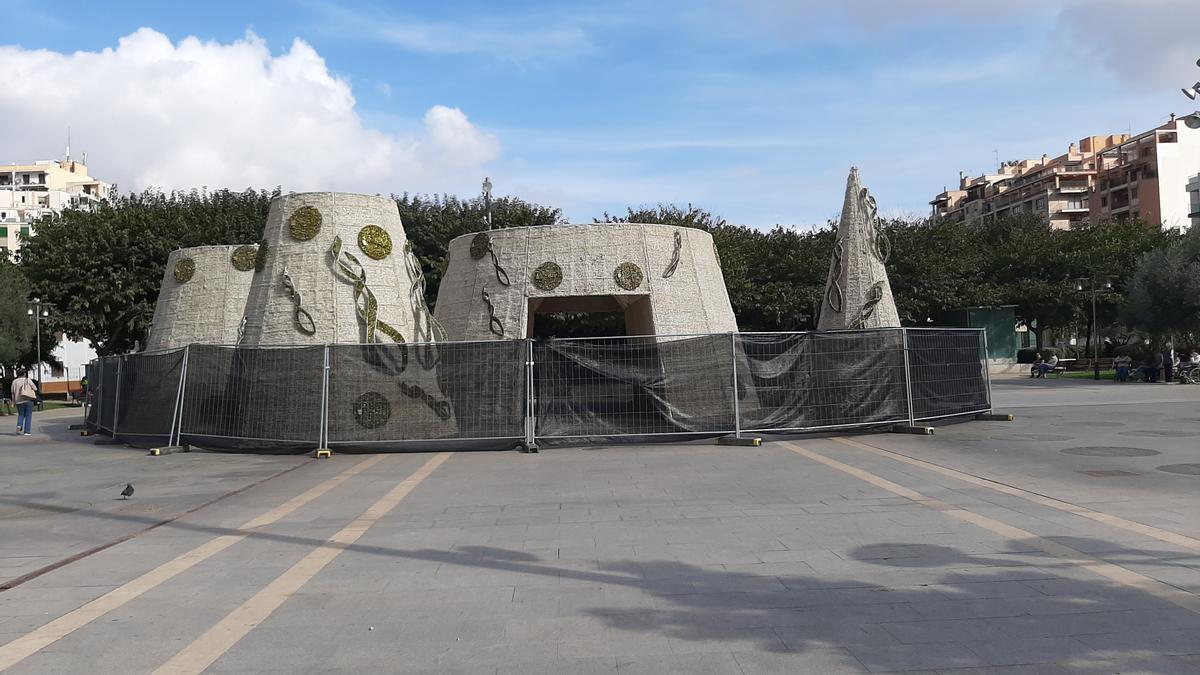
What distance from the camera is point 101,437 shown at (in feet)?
55.5

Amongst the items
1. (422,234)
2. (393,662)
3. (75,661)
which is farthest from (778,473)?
(422,234)

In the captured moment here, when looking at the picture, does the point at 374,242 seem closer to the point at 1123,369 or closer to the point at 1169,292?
the point at 1123,369

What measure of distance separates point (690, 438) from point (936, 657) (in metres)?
9.24

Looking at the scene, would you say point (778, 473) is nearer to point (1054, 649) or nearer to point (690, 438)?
point (690, 438)

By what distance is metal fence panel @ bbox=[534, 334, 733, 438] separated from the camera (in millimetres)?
13023

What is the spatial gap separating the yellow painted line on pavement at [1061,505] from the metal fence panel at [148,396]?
1085 cm

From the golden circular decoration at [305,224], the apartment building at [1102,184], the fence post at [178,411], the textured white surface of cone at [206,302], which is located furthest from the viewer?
the apartment building at [1102,184]

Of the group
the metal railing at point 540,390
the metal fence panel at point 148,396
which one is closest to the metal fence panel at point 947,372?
the metal railing at point 540,390

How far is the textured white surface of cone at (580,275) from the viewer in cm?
1942

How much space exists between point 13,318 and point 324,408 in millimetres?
24137

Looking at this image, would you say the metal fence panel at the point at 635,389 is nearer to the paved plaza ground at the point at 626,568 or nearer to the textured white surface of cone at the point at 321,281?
the paved plaza ground at the point at 626,568

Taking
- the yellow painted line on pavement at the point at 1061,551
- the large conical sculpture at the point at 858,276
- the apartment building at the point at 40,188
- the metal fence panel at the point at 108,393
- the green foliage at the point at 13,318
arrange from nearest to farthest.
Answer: the yellow painted line on pavement at the point at 1061,551 → the metal fence panel at the point at 108,393 → the large conical sculpture at the point at 858,276 → the green foliage at the point at 13,318 → the apartment building at the point at 40,188

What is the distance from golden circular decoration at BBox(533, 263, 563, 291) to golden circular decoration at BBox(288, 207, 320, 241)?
5.15 meters

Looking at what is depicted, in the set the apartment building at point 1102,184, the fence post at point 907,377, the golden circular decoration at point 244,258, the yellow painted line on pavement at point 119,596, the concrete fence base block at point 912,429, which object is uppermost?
the apartment building at point 1102,184
